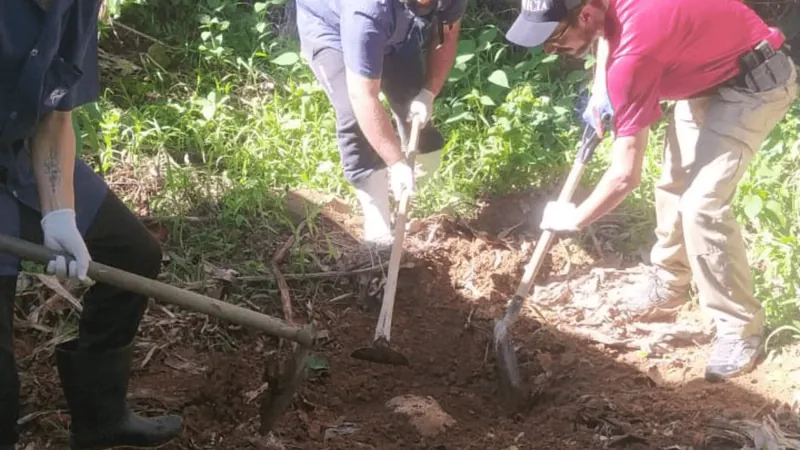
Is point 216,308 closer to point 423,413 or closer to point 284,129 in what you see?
point 423,413

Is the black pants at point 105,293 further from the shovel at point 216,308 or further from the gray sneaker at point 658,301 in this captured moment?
the gray sneaker at point 658,301

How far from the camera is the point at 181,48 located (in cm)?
535

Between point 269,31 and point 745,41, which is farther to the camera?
point 269,31

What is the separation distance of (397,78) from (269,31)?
4.92 ft

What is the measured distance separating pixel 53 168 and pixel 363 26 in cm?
138

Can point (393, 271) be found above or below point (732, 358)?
above

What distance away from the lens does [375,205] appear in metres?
4.12

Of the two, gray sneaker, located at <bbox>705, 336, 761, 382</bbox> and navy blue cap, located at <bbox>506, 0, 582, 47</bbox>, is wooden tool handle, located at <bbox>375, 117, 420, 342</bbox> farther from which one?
gray sneaker, located at <bbox>705, 336, 761, 382</bbox>

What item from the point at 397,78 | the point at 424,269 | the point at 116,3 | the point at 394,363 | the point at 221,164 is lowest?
the point at 394,363

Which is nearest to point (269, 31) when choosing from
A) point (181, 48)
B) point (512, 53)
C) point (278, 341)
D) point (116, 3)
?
point (181, 48)

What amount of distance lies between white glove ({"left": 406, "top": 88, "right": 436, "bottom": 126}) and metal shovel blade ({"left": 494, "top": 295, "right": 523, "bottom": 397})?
0.92 meters

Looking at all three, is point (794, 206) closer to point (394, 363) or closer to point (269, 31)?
point (394, 363)

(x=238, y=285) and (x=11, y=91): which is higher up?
(x=11, y=91)

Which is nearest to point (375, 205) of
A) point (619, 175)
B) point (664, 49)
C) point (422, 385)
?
point (422, 385)
